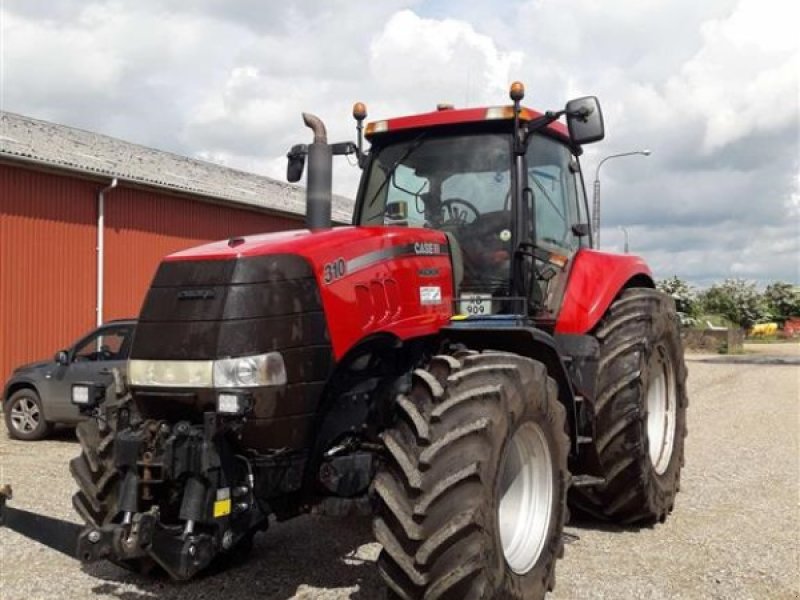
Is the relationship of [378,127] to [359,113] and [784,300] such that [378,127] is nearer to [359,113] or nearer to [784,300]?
[359,113]

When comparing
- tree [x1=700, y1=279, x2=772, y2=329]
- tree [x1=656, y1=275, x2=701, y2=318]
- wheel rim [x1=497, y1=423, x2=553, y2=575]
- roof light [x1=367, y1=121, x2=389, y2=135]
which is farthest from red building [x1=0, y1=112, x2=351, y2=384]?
tree [x1=700, y1=279, x2=772, y2=329]

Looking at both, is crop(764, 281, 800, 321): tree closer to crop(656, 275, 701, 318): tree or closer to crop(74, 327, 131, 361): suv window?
crop(656, 275, 701, 318): tree

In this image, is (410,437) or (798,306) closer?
(410,437)

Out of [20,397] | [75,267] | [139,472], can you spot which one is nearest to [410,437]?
[139,472]

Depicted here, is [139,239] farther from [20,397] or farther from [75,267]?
[20,397]

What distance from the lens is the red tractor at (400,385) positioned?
3533mm

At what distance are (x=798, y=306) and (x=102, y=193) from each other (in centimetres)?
4495

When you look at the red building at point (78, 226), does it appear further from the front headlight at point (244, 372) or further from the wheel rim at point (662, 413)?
the front headlight at point (244, 372)

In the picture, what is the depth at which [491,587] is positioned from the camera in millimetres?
3570

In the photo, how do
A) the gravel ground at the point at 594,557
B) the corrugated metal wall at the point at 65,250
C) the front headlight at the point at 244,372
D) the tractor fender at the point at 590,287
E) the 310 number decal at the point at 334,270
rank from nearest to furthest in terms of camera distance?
the front headlight at the point at 244,372, the 310 number decal at the point at 334,270, the gravel ground at the point at 594,557, the tractor fender at the point at 590,287, the corrugated metal wall at the point at 65,250

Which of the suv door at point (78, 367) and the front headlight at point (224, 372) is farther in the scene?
the suv door at point (78, 367)

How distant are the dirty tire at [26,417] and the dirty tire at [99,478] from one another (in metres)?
6.80

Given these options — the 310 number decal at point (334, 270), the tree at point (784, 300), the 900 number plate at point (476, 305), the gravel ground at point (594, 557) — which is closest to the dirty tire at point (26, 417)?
the gravel ground at point (594, 557)

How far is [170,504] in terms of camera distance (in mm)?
3736
